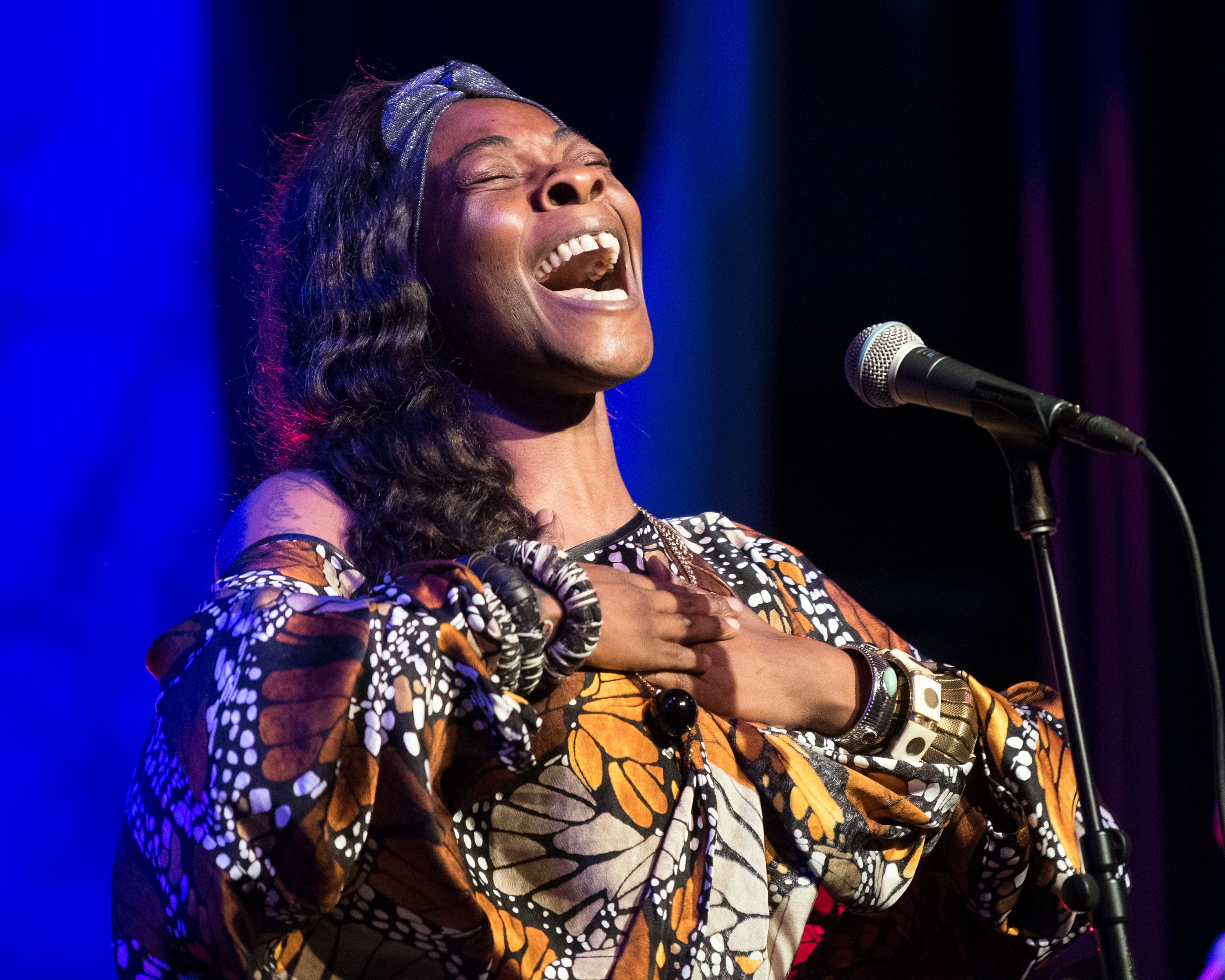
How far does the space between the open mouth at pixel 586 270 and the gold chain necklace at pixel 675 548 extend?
0.32m

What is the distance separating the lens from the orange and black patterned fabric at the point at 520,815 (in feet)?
3.96

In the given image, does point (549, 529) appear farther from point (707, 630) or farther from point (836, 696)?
point (836, 696)

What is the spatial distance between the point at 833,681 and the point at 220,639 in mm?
765

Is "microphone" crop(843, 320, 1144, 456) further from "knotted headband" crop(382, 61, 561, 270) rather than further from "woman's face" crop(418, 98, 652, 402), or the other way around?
"knotted headband" crop(382, 61, 561, 270)

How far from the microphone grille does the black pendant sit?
1.35 ft

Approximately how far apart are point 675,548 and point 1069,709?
2.20 feet

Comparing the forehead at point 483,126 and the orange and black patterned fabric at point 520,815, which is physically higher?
the forehead at point 483,126

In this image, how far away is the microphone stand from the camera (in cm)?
121

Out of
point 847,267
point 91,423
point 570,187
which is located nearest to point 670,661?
point 570,187

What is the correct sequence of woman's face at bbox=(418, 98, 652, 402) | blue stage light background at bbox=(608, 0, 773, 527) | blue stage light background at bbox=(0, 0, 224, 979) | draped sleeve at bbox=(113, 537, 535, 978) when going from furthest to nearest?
blue stage light background at bbox=(608, 0, 773, 527) → blue stage light background at bbox=(0, 0, 224, 979) → woman's face at bbox=(418, 98, 652, 402) → draped sleeve at bbox=(113, 537, 535, 978)

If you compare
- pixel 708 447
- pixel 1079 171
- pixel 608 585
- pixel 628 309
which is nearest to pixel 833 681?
pixel 608 585

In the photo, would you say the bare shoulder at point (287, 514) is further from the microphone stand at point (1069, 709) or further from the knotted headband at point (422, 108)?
the microphone stand at point (1069, 709)

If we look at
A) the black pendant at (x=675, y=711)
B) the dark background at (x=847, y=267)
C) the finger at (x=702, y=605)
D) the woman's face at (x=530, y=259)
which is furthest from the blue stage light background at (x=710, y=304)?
the black pendant at (x=675, y=711)

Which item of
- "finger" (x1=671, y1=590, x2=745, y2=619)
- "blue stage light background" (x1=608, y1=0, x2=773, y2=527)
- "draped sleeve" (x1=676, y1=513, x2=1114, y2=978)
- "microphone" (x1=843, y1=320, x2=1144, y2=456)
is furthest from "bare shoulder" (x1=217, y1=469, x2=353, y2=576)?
"blue stage light background" (x1=608, y1=0, x2=773, y2=527)
